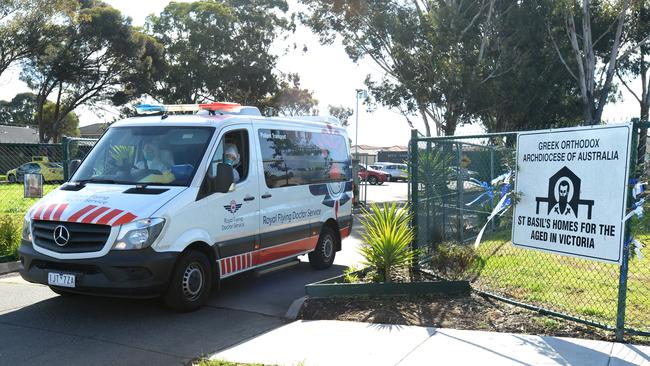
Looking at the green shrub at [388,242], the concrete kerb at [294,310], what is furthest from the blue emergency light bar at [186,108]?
the concrete kerb at [294,310]

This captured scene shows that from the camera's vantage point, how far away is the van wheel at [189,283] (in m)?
6.00

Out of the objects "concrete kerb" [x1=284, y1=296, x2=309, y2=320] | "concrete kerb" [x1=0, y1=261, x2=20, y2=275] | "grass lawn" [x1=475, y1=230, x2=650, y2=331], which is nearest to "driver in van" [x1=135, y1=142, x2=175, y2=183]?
"concrete kerb" [x1=284, y1=296, x2=309, y2=320]

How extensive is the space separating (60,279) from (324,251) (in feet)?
14.1

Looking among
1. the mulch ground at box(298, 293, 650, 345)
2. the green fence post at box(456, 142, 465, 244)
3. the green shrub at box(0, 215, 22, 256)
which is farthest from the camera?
the green shrub at box(0, 215, 22, 256)

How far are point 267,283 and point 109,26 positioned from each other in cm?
3425

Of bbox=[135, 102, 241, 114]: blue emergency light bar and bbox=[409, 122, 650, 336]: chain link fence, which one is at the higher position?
bbox=[135, 102, 241, 114]: blue emergency light bar

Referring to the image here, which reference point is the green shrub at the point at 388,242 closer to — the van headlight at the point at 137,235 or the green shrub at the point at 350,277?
→ the green shrub at the point at 350,277

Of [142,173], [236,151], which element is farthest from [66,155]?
[236,151]

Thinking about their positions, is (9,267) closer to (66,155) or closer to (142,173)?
(66,155)

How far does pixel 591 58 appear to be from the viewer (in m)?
24.9

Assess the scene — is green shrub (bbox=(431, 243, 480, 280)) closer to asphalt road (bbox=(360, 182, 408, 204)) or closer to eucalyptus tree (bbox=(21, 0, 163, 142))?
asphalt road (bbox=(360, 182, 408, 204))

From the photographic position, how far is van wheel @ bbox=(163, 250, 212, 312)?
6.00 m

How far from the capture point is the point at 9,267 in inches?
332

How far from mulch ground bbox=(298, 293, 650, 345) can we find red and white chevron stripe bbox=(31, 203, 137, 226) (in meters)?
2.19
